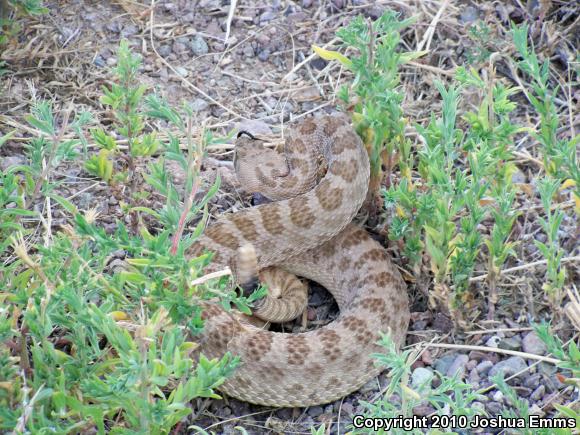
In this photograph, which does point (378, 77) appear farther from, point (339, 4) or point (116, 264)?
point (339, 4)

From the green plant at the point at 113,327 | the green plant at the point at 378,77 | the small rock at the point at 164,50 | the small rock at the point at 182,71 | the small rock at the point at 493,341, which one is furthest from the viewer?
the small rock at the point at 164,50

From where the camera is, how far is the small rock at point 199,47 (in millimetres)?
6148

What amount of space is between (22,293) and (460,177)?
1.97m

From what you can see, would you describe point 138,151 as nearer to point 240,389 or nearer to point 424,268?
point 240,389

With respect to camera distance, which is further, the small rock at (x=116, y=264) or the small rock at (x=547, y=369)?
the small rock at (x=116, y=264)

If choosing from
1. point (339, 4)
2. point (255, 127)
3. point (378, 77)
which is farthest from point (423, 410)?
point (339, 4)

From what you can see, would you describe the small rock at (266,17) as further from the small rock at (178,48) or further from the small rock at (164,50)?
the small rock at (164,50)

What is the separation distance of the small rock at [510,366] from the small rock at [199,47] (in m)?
3.17

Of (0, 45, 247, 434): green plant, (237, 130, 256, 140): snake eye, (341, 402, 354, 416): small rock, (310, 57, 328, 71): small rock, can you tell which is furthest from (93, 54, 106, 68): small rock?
(341, 402, 354, 416): small rock

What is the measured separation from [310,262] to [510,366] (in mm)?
1387

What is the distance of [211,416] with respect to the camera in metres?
4.24

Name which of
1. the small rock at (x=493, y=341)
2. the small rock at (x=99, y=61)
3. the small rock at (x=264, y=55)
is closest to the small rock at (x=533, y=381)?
the small rock at (x=493, y=341)

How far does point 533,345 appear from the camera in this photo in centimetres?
424

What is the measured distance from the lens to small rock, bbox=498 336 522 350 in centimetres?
429
